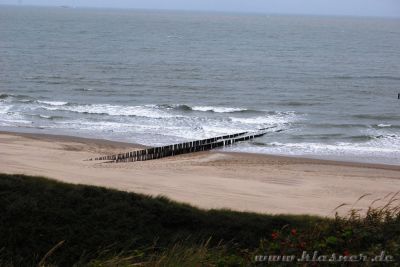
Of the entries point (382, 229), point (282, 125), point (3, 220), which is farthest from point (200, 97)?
point (382, 229)

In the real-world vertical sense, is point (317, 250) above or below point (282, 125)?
above

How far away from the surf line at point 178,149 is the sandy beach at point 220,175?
1.96 feet

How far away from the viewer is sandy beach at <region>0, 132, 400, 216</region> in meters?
21.6

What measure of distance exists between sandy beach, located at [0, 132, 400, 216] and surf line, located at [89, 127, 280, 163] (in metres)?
0.60

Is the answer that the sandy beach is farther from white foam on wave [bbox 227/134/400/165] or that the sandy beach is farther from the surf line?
white foam on wave [bbox 227/134/400/165]

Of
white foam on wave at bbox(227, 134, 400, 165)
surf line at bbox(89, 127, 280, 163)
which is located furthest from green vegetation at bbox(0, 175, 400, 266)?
white foam on wave at bbox(227, 134, 400, 165)

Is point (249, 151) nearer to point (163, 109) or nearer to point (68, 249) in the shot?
point (163, 109)

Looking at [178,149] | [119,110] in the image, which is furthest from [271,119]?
[178,149]

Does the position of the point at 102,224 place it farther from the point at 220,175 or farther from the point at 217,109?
the point at 217,109

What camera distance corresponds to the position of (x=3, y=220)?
580 inches

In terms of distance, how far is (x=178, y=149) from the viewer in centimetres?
3130

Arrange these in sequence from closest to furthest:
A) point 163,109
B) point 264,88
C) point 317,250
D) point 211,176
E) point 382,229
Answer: point 317,250
point 382,229
point 211,176
point 163,109
point 264,88

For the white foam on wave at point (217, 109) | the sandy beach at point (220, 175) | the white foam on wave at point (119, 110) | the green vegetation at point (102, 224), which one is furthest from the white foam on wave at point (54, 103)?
the green vegetation at point (102, 224)

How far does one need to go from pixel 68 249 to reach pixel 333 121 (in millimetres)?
28232
